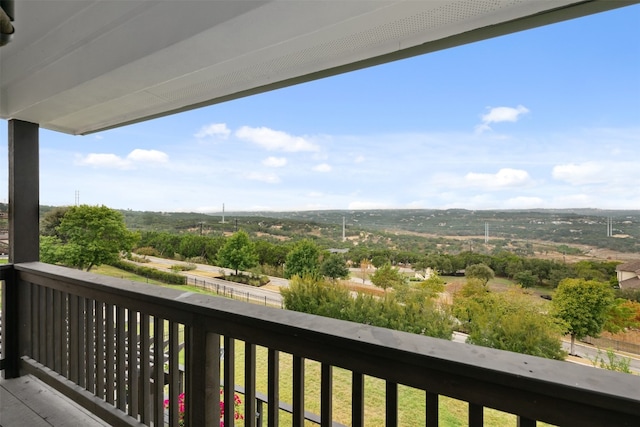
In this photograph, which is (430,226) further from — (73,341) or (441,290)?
(73,341)

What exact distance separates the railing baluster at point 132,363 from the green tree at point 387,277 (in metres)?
1.35

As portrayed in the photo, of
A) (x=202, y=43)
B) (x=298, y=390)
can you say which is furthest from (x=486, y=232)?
(x=202, y=43)

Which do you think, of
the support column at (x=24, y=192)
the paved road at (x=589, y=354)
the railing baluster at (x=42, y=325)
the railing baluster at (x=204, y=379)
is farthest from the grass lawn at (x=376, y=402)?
the support column at (x=24, y=192)

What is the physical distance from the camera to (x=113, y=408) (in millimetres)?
1908

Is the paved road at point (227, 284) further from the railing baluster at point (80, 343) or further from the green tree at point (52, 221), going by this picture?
the green tree at point (52, 221)

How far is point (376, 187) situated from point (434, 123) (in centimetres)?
44

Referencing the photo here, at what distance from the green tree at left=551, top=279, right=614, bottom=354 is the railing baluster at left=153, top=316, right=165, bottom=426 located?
5.94 ft

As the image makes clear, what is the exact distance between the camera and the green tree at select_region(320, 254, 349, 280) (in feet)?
5.73

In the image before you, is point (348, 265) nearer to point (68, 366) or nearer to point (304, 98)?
point (304, 98)

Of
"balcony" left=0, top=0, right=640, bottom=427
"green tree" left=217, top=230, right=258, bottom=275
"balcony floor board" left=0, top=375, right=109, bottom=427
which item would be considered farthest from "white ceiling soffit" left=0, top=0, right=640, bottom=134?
"balcony floor board" left=0, top=375, right=109, bottom=427

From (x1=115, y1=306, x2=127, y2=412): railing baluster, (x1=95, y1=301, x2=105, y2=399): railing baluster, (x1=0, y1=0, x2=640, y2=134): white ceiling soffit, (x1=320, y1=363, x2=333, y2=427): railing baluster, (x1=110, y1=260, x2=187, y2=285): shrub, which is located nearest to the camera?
(x1=320, y1=363, x2=333, y2=427): railing baluster

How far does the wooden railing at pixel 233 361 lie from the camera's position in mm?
824

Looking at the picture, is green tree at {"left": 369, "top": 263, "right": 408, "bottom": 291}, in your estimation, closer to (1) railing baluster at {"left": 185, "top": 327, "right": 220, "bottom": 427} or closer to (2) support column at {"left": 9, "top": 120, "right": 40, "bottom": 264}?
(1) railing baluster at {"left": 185, "top": 327, "right": 220, "bottom": 427}

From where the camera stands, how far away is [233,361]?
4.82 feet
